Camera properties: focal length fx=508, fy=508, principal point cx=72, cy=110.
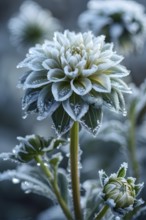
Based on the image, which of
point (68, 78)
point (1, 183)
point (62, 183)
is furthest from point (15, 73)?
point (68, 78)

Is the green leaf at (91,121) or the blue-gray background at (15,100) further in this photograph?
the blue-gray background at (15,100)

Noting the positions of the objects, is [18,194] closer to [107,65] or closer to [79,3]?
[107,65]

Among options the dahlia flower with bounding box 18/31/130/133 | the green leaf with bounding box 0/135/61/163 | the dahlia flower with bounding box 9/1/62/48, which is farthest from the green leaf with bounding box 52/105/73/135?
the dahlia flower with bounding box 9/1/62/48

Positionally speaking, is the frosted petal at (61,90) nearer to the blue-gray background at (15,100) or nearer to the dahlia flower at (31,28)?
the blue-gray background at (15,100)

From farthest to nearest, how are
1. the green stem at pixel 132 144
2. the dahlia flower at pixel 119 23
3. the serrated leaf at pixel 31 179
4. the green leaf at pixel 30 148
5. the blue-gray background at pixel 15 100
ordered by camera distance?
the blue-gray background at pixel 15 100 → the dahlia flower at pixel 119 23 → the green stem at pixel 132 144 → the serrated leaf at pixel 31 179 → the green leaf at pixel 30 148

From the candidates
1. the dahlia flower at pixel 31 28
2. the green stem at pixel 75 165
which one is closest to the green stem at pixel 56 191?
the green stem at pixel 75 165

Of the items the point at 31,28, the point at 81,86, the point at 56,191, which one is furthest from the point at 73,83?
the point at 31,28

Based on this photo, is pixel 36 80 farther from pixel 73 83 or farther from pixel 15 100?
pixel 15 100

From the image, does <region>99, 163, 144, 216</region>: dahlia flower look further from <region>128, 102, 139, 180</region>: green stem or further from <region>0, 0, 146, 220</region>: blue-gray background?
<region>0, 0, 146, 220</region>: blue-gray background
